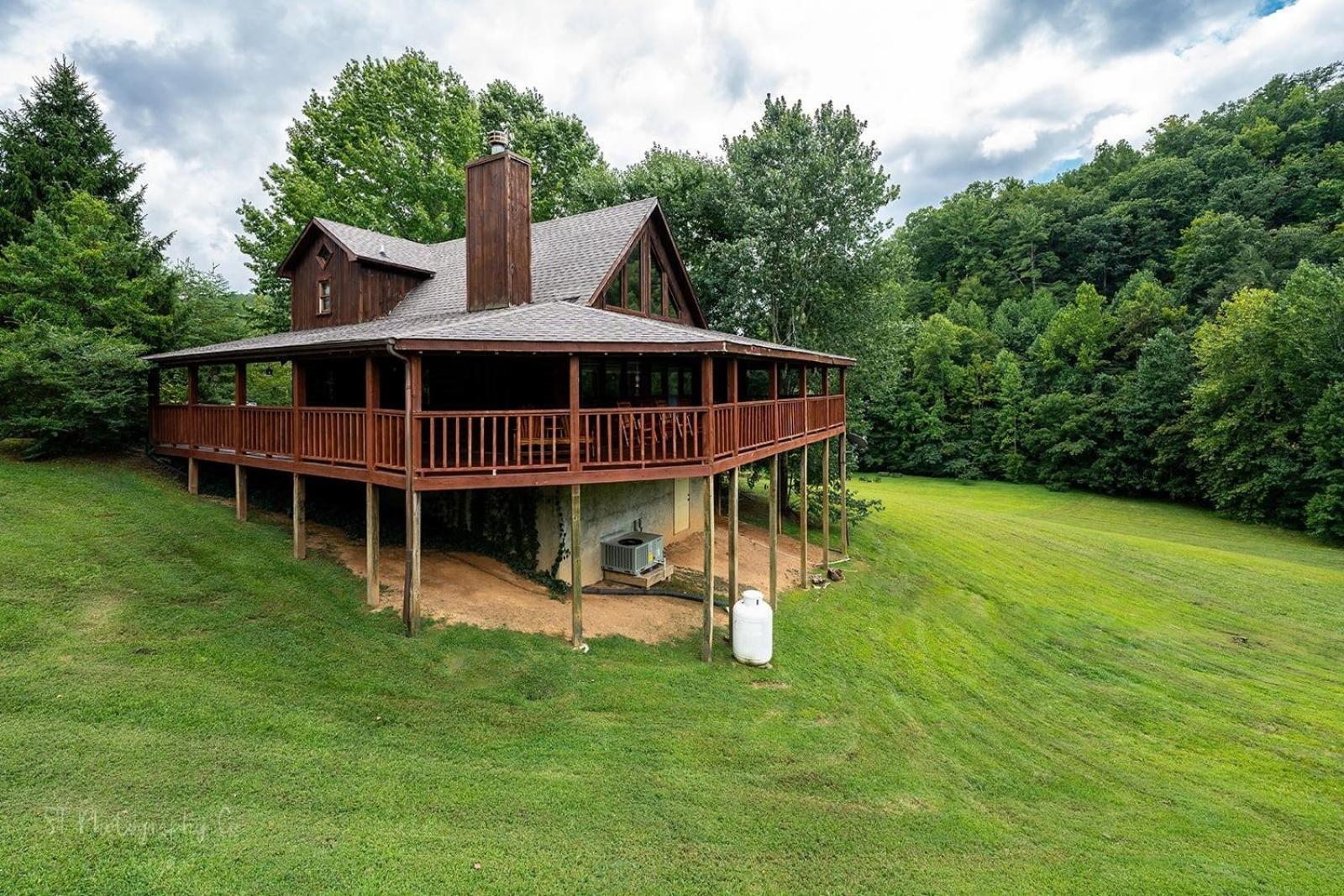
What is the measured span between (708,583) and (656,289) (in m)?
9.48

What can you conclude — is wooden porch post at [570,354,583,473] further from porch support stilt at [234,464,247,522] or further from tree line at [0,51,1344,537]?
tree line at [0,51,1344,537]

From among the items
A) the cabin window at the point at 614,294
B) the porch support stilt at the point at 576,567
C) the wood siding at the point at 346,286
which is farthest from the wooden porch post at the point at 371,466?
the wood siding at the point at 346,286

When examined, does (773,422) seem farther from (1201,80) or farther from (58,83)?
(1201,80)

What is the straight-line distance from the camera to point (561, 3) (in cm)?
1684

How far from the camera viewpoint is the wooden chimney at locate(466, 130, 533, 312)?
13.4 metres

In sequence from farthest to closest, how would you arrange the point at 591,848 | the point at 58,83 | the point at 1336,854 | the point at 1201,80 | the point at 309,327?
1. the point at 1201,80
2. the point at 58,83
3. the point at 309,327
4. the point at 1336,854
5. the point at 591,848

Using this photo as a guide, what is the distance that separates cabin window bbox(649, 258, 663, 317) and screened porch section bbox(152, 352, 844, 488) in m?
1.96

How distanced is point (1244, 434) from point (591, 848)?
3880cm

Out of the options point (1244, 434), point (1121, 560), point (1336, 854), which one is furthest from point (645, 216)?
point (1244, 434)

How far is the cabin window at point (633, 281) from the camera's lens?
1498 centimetres

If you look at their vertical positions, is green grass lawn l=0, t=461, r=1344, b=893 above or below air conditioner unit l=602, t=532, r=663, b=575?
below

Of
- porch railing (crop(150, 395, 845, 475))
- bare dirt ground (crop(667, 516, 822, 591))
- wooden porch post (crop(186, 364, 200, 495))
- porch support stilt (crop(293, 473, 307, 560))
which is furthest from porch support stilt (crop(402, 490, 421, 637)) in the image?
wooden porch post (crop(186, 364, 200, 495))

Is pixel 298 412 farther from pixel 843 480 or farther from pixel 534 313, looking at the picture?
pixel 843 480

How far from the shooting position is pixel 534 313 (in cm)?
1052
